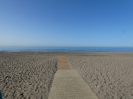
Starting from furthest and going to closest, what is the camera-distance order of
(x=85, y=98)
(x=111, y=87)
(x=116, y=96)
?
1. (x=111, y=87)
2. (x=116, y=96)
3. (x=85, y=98)

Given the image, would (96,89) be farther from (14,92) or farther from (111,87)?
(14,92)

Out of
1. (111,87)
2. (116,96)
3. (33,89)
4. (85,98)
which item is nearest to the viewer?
(85,98)

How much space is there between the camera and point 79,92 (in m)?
5.52

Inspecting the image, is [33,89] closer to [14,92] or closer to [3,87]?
[14,92]

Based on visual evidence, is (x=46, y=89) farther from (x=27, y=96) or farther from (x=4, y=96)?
(x=4, y=96)

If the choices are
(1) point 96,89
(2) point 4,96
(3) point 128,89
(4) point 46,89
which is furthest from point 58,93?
(3) point 128,89

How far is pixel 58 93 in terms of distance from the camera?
541 cm

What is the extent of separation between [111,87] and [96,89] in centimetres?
102

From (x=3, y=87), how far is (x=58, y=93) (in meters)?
3.17

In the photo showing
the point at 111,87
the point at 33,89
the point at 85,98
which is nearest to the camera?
the point at 85,98

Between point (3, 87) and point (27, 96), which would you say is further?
point (3, 87)

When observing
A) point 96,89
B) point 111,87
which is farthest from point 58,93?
point 111,87

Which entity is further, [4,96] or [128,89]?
[128,89]

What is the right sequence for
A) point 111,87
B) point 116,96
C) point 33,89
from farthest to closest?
point 111,87 → point 33,89 → point 116,96
